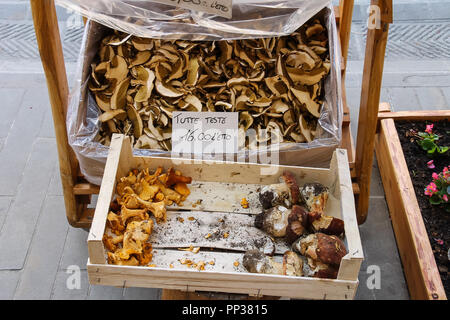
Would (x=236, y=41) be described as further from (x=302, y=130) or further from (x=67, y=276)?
(x=67, y=276)

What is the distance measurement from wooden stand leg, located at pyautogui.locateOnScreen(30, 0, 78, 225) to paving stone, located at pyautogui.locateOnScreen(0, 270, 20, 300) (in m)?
0.33

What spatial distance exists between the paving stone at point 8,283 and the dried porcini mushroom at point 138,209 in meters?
0.74

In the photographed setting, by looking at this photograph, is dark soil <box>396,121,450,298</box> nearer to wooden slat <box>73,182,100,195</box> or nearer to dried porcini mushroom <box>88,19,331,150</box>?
dried porcini mushroom <box>88,19,331,150</box>

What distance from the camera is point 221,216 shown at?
146cm

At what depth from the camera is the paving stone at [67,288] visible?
1.86 m

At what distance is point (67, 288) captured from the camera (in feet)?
6.19

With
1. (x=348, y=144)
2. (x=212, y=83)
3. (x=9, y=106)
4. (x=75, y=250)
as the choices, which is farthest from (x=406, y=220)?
(x=9, y=106)

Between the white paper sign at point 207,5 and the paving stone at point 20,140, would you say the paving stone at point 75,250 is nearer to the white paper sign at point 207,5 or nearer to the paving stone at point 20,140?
the paving stone at point 20,140

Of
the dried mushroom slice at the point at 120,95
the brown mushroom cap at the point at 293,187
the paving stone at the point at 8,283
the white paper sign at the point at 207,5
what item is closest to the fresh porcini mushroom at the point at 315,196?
the brown mushroom cap at the point at 293,187

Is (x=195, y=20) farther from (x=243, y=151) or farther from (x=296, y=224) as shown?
(x=296, y=224)

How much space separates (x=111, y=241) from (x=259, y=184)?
481 mm

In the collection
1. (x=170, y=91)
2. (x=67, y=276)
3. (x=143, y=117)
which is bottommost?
(x=67, y=276)

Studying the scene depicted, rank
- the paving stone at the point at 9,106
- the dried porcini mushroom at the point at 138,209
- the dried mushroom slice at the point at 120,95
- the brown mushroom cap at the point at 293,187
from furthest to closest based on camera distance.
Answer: the paving stone at the point at 9,106 < the dried mushroom slice at the point at 120,95 < the brown mushroom cap at the point at 293,187 < the dried porcini mushroom at the point at 138,209

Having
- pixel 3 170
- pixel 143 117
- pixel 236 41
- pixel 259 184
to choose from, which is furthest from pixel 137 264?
pixel 3 170
